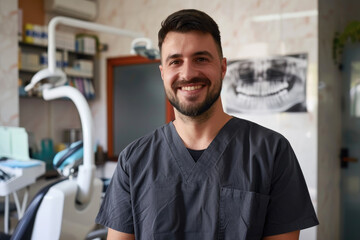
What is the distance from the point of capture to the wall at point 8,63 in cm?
304

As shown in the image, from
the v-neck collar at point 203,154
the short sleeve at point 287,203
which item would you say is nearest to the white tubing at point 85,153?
the v-neck collar at point 203,154

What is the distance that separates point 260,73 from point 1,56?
89.2 inches

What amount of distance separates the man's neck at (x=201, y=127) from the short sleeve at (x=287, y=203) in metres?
0.23

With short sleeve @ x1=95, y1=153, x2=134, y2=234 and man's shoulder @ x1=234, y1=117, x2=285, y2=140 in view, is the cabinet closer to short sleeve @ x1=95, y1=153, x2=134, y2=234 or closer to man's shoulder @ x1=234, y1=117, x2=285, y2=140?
short sleeve @ x1=95, y1=153, x2=134, y2=234

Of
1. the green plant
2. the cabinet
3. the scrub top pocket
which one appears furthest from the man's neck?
the cabinet

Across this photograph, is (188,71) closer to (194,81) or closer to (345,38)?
(194,81)

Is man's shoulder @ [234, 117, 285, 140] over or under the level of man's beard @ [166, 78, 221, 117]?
under

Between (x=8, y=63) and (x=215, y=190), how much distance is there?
268 centimetres

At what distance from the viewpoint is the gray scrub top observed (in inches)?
40.9

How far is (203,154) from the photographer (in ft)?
3.75

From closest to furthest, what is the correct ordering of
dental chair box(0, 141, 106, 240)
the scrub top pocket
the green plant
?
the scrub top pocket < dental chair box(0, 141, 106, 240) < the green plant

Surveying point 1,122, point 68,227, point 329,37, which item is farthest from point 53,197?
point 329,37

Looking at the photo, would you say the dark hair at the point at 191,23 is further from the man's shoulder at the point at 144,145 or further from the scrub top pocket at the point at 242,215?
the scrub top pocket at the point at 242,215

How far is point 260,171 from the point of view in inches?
42.0
